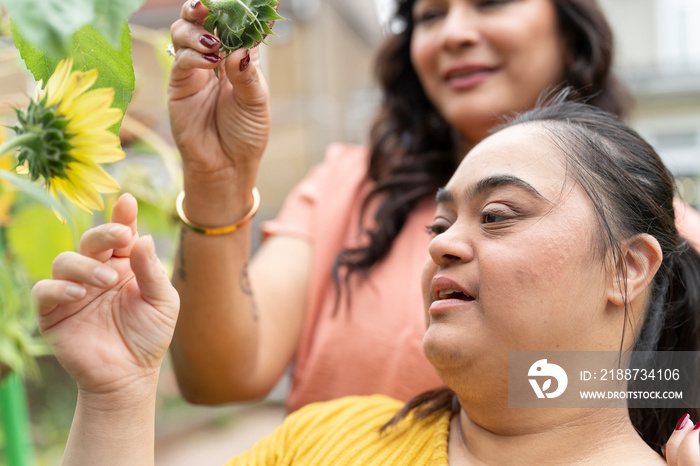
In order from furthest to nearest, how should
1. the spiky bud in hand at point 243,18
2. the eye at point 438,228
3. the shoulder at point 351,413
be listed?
the shoulder at point 351,413 < the eye at point 438,228 < the spiky bud in hand at point 243,18

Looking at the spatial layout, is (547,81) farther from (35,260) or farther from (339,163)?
(35,260)

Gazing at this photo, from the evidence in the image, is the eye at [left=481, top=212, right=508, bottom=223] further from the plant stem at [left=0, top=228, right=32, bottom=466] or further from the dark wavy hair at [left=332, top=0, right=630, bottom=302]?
the plant stem at [left=0, top=228, right=32, bottom=466]

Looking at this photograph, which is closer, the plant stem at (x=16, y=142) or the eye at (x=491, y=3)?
the plant stem at (x=16, y=142)

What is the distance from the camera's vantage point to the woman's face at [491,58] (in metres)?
1.31

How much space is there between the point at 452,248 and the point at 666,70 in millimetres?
7978

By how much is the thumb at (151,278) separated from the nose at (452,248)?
0.33 metres

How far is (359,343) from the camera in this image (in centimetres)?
135

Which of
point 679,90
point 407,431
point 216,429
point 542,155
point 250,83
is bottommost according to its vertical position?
point 216,429

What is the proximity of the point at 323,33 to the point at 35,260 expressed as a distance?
752 cm

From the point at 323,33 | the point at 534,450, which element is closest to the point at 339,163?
the point at 534,450

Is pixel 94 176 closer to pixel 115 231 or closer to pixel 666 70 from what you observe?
pixel 115 231

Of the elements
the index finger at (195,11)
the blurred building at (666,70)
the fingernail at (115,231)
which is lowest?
the blurred building at (666,70)

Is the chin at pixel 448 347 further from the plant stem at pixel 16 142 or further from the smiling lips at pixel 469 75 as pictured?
the smiling lips at pixel 469 75

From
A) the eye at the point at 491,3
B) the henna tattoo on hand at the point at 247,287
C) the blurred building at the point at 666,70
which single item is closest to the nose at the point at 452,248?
the henna tattoo on hand at the point at 247,287
